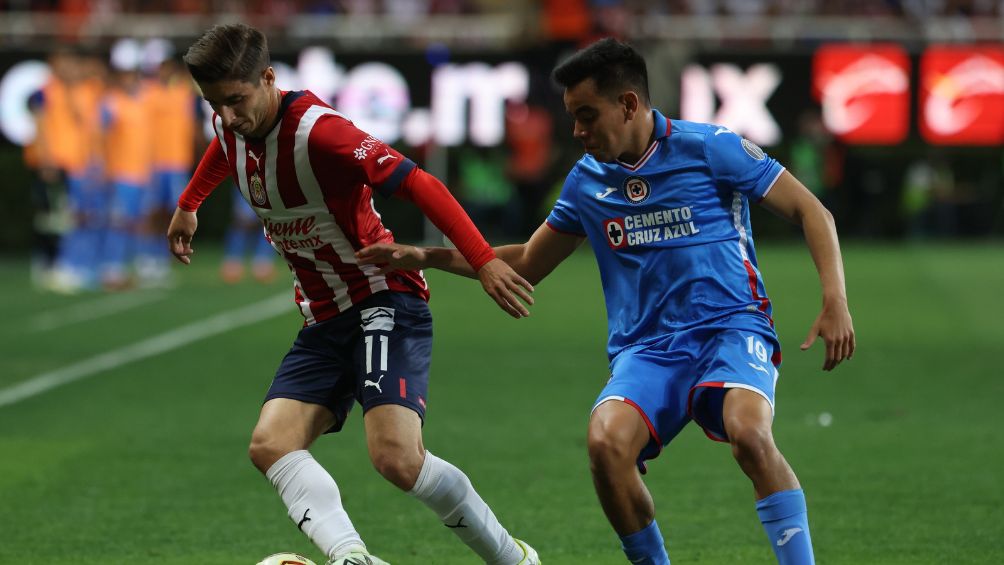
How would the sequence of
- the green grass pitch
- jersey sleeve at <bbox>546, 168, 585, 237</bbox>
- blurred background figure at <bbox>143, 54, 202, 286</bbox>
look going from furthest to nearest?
1. blurred background figure at <bbox>143, 54, 202, 286</bbox>
2. the green grass pitch
3. jersey sleeve at <bbox>546, 168, 585, 237</bbox>

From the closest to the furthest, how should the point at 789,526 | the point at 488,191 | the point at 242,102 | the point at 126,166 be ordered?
the point at 789,526, the point at 242,102, the point at 126,166, the point at 488,191

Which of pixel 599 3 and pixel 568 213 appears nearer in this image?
pixel 568 213

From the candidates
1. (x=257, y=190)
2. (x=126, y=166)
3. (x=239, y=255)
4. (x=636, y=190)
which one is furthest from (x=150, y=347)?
(x=636, y=190)

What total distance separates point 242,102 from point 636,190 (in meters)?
1.40

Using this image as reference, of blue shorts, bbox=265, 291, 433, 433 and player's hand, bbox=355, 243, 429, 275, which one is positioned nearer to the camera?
player's hand, bbox=355, 243, 429, 275

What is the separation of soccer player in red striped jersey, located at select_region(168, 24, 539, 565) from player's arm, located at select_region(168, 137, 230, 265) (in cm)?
4

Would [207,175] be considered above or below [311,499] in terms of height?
above

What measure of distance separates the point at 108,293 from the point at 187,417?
8.86m

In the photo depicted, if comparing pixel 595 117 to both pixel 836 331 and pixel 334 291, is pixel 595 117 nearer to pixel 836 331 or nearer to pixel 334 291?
pixel 836 331

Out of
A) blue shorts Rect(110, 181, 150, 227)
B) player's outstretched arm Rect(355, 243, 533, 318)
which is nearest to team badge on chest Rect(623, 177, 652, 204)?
player's outstretched arm Rect(355, 243, 533, 318)

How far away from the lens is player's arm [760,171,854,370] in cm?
496

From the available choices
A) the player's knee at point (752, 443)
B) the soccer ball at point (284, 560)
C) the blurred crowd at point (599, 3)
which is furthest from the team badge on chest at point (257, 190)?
the blurred crowd at point (599, 3)

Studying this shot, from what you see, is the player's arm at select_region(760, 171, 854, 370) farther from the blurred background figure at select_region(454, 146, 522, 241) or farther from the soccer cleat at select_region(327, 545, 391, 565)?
the blurred background figure at select_region(454, 146, 522, 241)

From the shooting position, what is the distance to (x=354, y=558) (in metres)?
5.09
